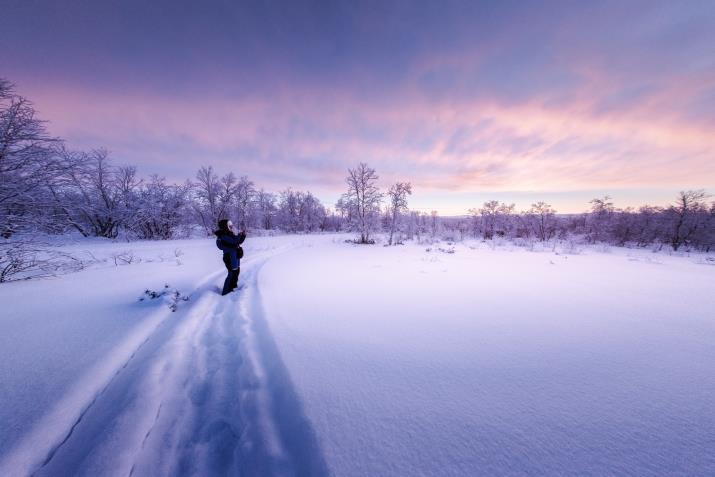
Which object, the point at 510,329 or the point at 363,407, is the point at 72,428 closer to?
the point at 363,407

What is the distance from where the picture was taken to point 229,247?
499 cm

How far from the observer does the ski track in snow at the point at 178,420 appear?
1.40 m

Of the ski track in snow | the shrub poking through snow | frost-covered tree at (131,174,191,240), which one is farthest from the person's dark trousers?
frost-covered tree at (131,174,191,240)

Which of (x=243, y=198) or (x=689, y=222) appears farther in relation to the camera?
(x=243, y=198)

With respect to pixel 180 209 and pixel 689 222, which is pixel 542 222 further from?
pixel 180 209

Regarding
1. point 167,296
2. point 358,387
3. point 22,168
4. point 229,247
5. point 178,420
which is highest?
point 22,168

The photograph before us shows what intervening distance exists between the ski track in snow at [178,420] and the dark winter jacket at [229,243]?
2.29m

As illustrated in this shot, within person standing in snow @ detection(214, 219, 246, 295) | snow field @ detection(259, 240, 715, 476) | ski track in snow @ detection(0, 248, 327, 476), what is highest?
person standing in snow @ detection(214, 219, 246, 295)

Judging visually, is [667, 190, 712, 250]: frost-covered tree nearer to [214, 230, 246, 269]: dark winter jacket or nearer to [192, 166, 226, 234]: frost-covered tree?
[214, 230, 246, 269]: dark winter jacket

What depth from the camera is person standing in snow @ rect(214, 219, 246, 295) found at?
4.93m

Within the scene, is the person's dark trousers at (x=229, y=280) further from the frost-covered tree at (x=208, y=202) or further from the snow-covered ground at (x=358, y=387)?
the frost-covered tree at (x=208, y=202)

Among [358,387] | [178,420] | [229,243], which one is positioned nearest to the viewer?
[178,420]

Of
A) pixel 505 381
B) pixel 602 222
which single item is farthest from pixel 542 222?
pixel 505 381

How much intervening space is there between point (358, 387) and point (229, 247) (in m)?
4.29
